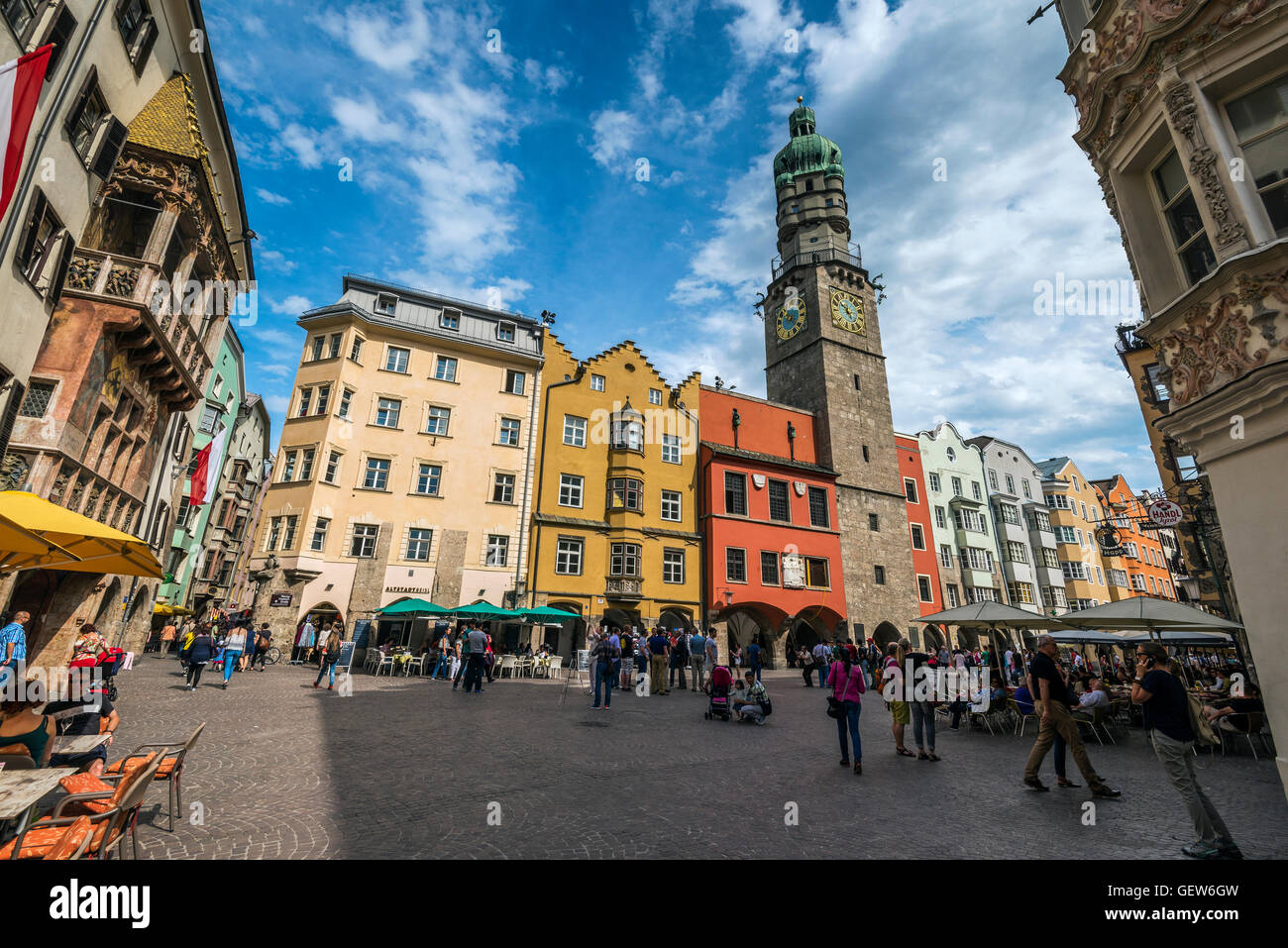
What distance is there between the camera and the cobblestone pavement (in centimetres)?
505

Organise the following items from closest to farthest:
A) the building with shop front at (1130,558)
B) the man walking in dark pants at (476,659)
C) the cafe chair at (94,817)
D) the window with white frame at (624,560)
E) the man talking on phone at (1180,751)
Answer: the cafe chair at (94,817), the man talking on phone at (1180,751), the man walking in dark pants at (476,659), the window with white frame at (624,560), the building with shop front at (1130,558)

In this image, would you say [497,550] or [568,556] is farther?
[568,556]

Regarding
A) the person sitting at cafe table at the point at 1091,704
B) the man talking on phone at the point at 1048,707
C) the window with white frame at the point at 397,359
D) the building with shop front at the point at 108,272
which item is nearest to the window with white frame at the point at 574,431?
the window with white frame at the point at 397,359

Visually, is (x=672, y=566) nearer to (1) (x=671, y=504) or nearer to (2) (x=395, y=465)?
(1) (x=671, y=504)

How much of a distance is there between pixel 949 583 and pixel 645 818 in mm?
40603

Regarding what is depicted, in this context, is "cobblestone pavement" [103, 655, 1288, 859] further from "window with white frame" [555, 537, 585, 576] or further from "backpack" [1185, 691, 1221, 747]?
"window with white frame" [555, 537, 585, 576]

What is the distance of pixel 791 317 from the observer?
136 ft

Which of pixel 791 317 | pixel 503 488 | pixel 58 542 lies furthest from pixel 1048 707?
pixel 791 317

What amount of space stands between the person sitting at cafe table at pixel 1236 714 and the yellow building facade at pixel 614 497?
20.9 m

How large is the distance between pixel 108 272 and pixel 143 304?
1.07 m

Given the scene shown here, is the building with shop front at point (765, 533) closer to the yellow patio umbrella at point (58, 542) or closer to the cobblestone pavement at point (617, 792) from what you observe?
the cobblestone pavement at point (617, 792)

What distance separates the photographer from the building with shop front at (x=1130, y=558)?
51.4 metres

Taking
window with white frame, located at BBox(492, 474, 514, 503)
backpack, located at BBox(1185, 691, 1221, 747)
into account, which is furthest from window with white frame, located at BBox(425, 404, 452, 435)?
Result: backpack, located at BBox(1185, 691, 1221, 747)
